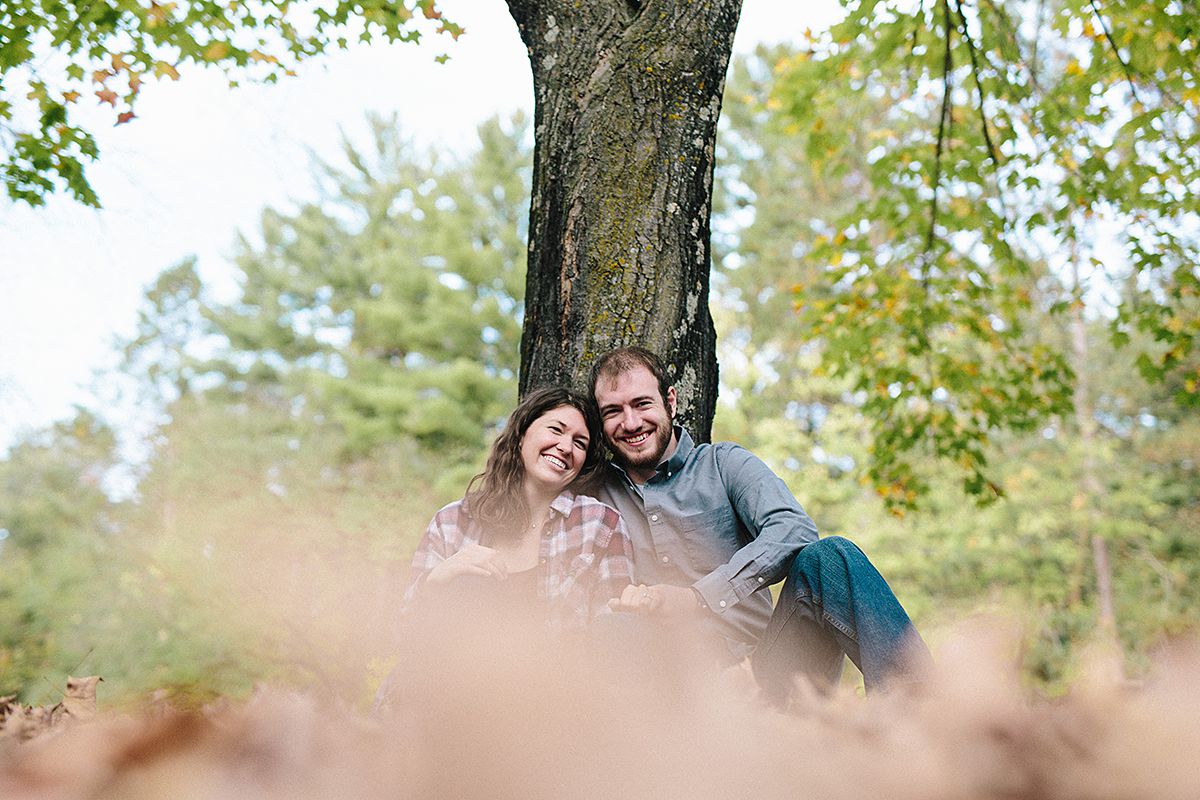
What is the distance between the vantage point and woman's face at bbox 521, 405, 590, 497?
288 cm

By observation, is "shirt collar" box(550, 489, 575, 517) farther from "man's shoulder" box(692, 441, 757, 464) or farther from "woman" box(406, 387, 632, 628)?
"man's shoulder" box(692, 441, 757, 464)

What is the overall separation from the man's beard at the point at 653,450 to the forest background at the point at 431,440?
1111cm

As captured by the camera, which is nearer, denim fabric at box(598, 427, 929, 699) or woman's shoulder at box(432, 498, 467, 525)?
denim fabric at box(598, 427, 929, 699)

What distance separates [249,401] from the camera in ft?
78.8

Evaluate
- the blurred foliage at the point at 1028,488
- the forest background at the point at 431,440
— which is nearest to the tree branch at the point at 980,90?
the forest background at the point at 431,440

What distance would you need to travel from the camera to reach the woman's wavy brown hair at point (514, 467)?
2922 mm

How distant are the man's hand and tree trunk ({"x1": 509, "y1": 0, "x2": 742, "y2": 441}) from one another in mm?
727

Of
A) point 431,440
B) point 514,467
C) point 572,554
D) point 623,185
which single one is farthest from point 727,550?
point 431,440

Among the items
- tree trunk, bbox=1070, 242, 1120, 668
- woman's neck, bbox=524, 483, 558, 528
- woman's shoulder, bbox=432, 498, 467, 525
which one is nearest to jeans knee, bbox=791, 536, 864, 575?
woman's neck, bbox=524, 483, 558, 528

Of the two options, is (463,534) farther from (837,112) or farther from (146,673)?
(146,673)

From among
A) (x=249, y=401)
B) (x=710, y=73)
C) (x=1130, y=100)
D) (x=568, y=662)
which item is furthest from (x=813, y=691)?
(x=249, y=401)

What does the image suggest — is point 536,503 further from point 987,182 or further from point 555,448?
point 987,182

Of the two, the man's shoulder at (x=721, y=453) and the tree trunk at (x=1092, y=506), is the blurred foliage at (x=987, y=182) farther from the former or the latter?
the tree trunk at (x=1092, y=506)

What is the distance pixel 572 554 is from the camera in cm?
278
